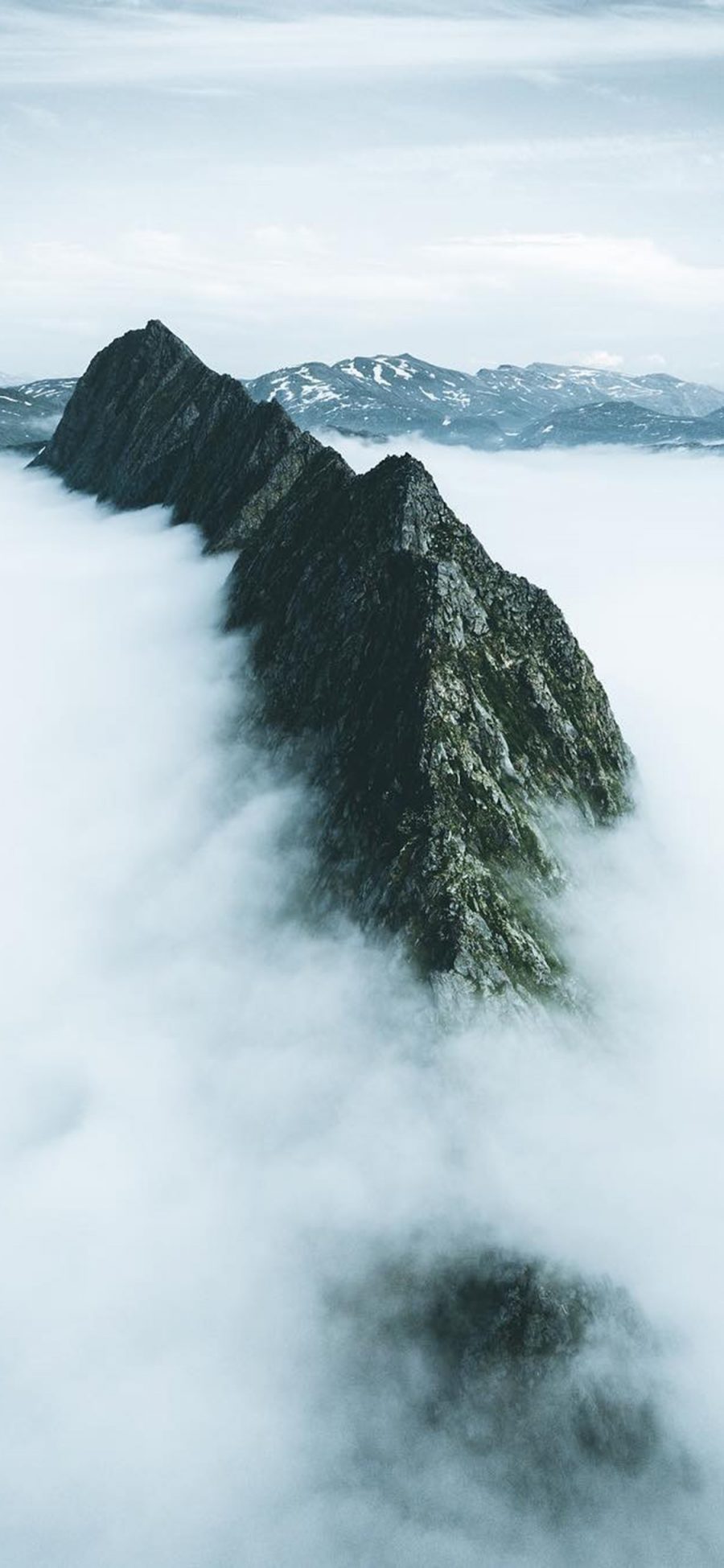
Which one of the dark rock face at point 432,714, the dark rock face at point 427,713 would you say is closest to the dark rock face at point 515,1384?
the dark rock face at point 427,713

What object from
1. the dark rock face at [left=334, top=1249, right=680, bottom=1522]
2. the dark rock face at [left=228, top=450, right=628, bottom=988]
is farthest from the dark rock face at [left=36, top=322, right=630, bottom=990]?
the dark rock face at [left=334, top=1249, right=680, bottom=1522]

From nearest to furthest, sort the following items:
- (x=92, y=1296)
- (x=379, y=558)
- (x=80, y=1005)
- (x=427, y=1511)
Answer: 1. (x=427, y=1511)
2. (x=92, y=1296)
3. (x=379, y=558)
4. (x=80, y=1005)

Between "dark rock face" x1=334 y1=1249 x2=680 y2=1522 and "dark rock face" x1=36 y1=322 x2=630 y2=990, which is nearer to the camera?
"dark rock face" x1=334 y1=1249 x2=680 y2=1522

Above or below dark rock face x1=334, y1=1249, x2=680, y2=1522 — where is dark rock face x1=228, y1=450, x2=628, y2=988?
above

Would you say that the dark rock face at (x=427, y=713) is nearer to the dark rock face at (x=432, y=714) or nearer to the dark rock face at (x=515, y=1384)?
the dark rock face at (x=432, y=714)

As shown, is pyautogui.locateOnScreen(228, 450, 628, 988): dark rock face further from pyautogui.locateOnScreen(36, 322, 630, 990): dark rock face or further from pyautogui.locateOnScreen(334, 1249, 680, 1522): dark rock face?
pyautogui.locateOnScreen(334, 1249, 680, 1522): dark rock face

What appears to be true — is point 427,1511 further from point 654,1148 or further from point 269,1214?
point 654,1148

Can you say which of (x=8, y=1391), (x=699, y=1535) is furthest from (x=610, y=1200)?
(x=8, y=1391)

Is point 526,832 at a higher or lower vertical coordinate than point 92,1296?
higher

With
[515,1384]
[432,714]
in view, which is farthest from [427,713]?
[515,1384]
